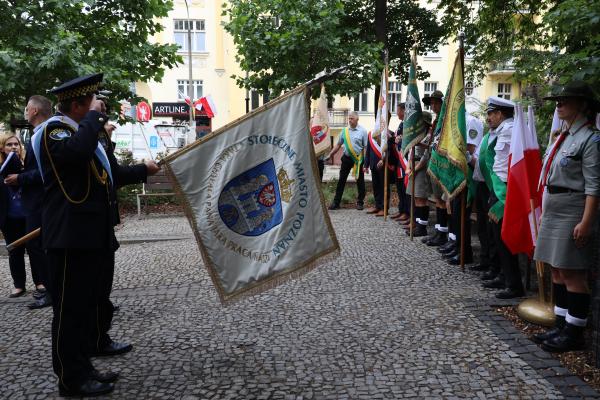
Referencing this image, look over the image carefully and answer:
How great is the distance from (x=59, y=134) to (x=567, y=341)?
3.80 m

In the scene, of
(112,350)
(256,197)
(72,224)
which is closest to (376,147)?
(256,197)

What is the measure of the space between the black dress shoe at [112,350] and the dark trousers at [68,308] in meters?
0.65

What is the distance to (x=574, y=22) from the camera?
4527 mm

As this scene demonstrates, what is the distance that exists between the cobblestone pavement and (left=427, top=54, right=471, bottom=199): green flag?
43.1 inches

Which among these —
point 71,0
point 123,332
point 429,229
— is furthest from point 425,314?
point 71,0

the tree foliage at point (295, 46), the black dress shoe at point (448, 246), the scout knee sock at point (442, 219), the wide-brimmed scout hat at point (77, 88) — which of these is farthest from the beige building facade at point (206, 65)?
the wide-brimmed scout hat at point (77, 88)

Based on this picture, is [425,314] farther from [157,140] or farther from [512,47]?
[157,140]

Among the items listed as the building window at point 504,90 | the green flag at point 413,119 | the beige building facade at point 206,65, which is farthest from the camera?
the building window at point 504,90

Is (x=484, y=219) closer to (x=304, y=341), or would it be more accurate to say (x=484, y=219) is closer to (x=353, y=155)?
(x=304, y=341)

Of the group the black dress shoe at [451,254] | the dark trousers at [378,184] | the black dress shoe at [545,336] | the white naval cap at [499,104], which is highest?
the white naval cap at [499,104]

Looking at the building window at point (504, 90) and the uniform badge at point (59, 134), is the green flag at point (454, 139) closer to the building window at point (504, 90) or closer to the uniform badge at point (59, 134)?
the uniform badge at point (59, 134)

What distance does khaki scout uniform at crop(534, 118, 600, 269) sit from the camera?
13.2 ft

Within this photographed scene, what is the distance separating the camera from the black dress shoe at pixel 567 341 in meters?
4.20

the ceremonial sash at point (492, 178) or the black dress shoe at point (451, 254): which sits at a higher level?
the ceremonial sash at point (492, 178)
